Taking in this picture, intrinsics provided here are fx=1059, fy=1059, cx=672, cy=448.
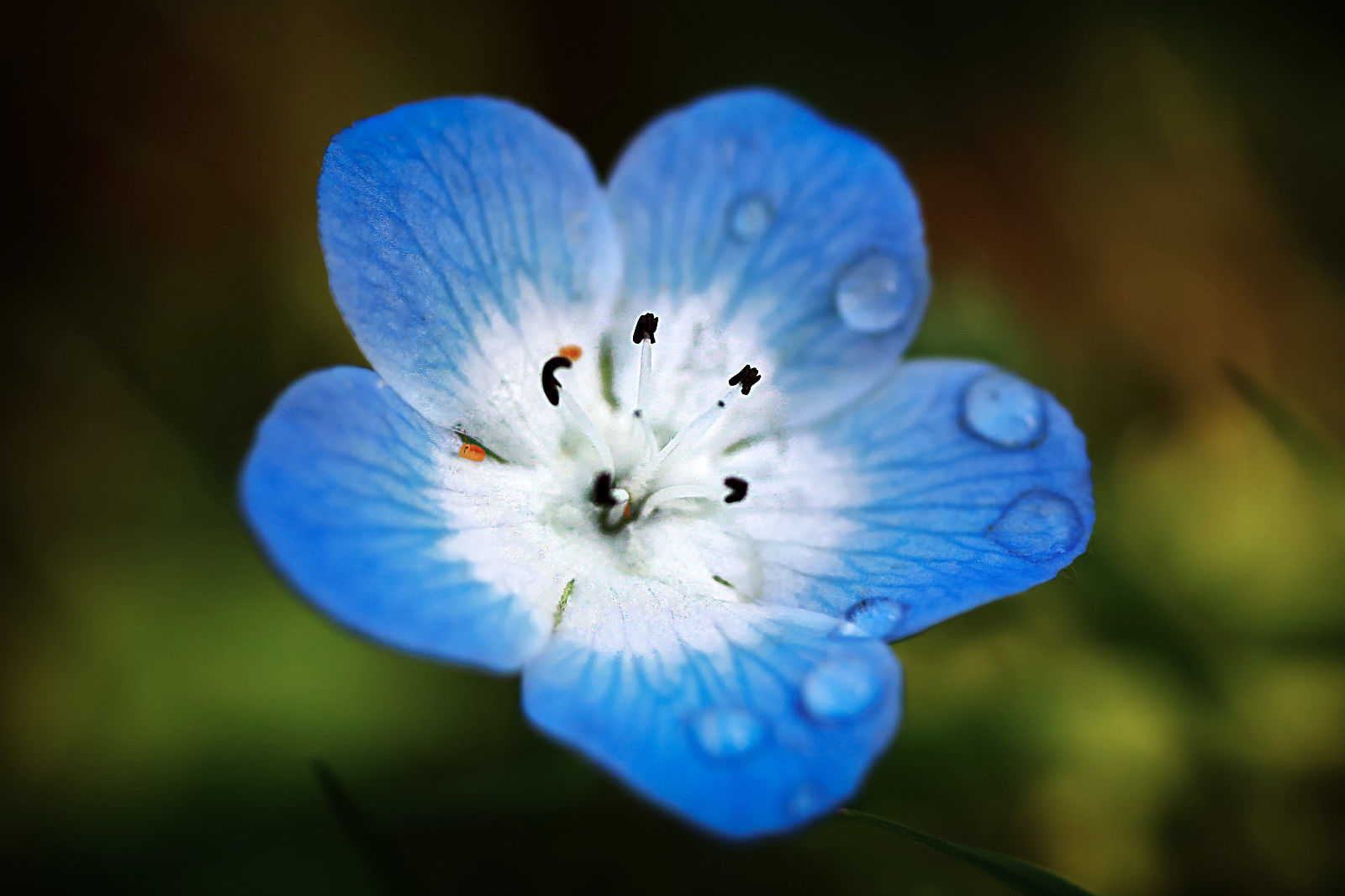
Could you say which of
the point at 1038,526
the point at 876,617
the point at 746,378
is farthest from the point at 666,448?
the point at 1038,526

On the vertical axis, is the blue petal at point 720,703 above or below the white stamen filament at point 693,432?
below

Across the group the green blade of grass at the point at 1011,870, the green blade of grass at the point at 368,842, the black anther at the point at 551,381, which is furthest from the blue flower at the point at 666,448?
the green blade of grass at the point at 368,842

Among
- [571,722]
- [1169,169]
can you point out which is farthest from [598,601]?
[1169,169]

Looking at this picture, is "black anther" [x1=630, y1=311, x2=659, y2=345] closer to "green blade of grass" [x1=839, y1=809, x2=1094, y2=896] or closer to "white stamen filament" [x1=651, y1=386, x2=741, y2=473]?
"white stamen filament" [x1=651, y1=386, x2=741, y2=473]

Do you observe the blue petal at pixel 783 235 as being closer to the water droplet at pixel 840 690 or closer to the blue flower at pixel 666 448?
the blue flower at pixel 666 448

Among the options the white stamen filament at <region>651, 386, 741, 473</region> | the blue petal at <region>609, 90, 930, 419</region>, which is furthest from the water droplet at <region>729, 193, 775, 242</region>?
the white stamen filament at <region>651, 386, 741, 473</region>

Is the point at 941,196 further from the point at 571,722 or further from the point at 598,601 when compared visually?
the point at 571,722
